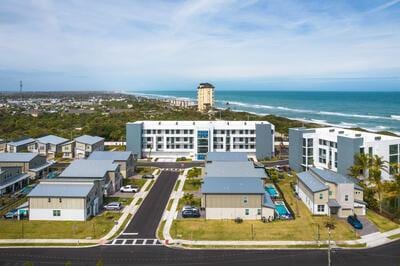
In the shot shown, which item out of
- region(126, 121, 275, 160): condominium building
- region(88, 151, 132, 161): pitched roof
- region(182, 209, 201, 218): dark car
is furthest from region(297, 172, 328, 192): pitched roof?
region(88, 151, 132, 161): pitched roof

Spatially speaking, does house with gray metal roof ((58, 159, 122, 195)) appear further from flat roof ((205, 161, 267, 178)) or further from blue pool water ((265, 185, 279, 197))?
blue pool water ((265, 185, 279, 197))

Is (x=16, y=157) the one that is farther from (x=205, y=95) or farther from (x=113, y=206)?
(x=205, y=95)

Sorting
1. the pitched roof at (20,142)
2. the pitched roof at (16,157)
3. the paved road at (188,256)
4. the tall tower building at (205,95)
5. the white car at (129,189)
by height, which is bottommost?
the paved road at (188,256)

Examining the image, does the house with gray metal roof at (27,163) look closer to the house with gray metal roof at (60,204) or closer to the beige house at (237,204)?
the house with gray metal roof at (60,204)

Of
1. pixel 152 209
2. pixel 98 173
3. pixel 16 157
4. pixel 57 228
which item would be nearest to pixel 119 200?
pixel 98 173

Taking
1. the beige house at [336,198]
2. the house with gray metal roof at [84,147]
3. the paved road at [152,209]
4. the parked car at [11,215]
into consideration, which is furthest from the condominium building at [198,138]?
the parked car at [11,215]
